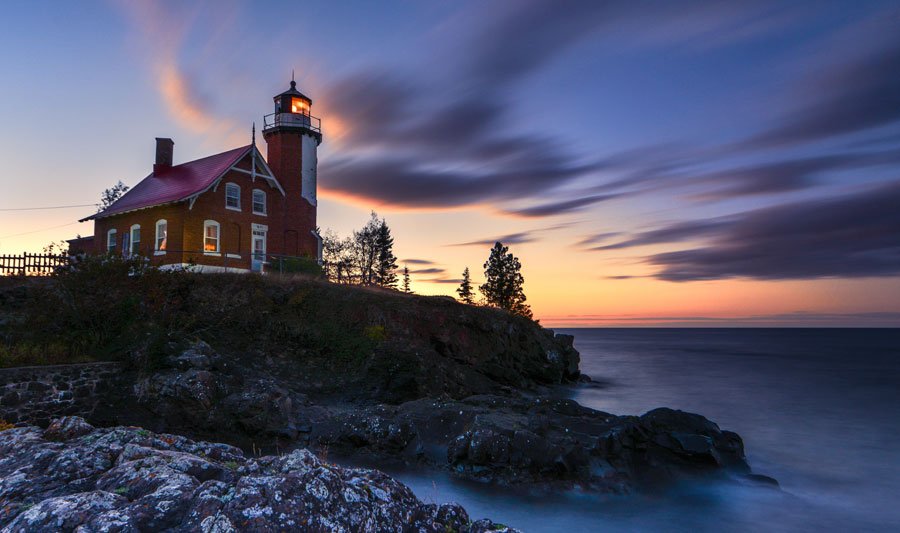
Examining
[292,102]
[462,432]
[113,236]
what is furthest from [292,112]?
[462,432]

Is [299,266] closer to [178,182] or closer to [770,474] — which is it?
[178,182]

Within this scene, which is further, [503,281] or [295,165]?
[503,281]

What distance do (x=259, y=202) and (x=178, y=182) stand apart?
4913mm

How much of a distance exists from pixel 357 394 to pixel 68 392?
8.78 m

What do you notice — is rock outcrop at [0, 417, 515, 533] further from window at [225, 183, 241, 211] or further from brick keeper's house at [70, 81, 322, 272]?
window at [225, 183, 241, 211]

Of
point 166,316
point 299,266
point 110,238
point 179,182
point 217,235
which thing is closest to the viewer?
point 166,316

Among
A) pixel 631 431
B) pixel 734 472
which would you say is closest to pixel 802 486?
pixel 734 472

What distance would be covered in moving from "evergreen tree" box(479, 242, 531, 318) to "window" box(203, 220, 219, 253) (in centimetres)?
3639

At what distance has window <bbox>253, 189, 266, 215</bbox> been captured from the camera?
30000 millimetres

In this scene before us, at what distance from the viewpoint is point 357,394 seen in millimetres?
17828

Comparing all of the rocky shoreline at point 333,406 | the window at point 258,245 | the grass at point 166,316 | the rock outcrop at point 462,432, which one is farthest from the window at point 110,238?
the rock outcrop at point 462,432

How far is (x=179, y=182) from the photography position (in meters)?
29.0

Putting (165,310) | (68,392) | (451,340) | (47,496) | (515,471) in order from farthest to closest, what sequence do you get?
1. (451,340)
2. (165,310)
3. (68,392)
4. (515,471)
5. (47,496)

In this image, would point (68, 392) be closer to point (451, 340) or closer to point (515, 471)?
point (515, 471)
